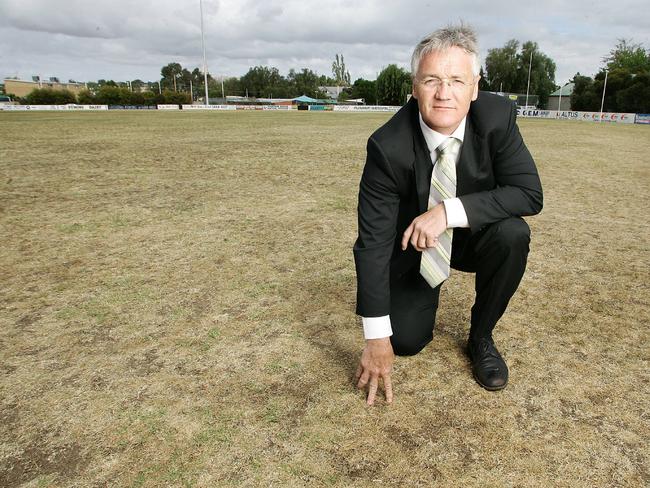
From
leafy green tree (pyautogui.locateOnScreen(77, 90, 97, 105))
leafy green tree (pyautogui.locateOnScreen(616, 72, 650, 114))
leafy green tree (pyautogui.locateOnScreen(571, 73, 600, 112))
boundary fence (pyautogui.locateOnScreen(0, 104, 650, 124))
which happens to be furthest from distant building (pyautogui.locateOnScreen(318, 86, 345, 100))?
leafy green tree (pyautogui.locateOnScreen(616, 72, 650, 114))

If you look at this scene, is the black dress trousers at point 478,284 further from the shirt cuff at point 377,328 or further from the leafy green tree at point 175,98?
the leafy green tree at point 175,98

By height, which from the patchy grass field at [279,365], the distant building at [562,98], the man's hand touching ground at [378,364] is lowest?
the patchy grass field at [279,365]

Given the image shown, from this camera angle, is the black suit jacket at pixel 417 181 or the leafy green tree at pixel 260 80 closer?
the black suit jacket at pixel 417 181

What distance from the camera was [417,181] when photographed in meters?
2.65

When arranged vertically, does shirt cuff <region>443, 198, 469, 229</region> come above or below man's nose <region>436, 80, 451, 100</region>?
below

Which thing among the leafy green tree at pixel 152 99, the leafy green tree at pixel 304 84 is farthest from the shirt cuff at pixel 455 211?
the leafy green tree at pixel 304 84

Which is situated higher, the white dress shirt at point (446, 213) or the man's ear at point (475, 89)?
the man's ear at point (475, 89)

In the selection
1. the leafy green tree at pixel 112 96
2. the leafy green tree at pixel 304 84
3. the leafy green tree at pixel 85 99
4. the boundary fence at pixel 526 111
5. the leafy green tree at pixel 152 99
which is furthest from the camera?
the leafy green tree at pixel 304 84

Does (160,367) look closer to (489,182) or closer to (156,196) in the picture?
(489,182)

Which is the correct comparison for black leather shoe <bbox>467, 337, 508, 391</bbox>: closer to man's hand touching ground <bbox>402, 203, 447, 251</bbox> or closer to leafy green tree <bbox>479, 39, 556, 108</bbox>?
man's hand touching ground <bbox>402, 203, 447, 251</bbox>

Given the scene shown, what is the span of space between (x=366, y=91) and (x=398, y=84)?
13.8 m

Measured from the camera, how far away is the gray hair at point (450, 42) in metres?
2.44

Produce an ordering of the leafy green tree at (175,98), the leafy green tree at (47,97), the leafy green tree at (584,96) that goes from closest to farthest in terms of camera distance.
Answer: the leafy green tree at (47,97) → the leafy green tree at (584,96) → the leafy green tree at (175,98)

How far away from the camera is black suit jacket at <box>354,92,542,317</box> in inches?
100
